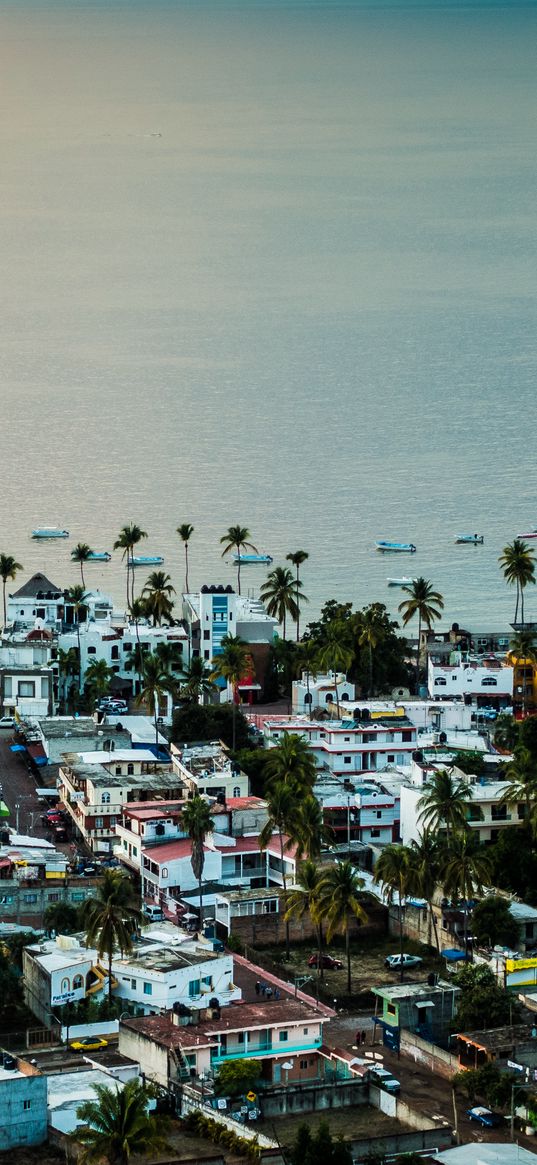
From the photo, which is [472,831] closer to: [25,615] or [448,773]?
[448,773]

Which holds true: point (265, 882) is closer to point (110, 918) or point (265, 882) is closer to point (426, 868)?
point (426, 868)

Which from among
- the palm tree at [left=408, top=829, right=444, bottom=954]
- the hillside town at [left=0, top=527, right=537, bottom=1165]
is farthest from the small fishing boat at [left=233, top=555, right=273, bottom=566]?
the palm tree at [left=408, top=829, right=444, bottom=954]

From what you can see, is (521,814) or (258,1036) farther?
(521,814)

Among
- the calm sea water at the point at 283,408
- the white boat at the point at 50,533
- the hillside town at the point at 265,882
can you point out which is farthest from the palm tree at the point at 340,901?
the white boat at the point at 50,533

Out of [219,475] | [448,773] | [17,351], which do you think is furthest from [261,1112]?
[17,351]

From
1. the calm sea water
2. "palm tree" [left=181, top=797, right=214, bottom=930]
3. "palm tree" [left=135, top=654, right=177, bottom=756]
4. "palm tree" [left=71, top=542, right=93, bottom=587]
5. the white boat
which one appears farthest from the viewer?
the calm sea water

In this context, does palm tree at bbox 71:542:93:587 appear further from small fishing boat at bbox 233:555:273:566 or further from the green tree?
the green tree
